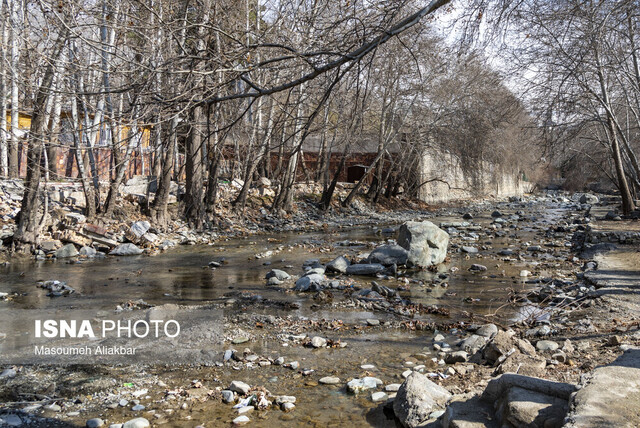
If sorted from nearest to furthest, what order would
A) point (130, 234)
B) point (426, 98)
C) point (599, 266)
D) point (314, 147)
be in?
point (599, 266) < point (130, 234) < point (426, 98) < point (314, 147)

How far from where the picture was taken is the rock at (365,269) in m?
8.47

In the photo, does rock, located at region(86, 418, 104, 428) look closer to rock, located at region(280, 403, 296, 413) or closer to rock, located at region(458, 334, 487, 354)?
rock, located at region(280, 403, 296, 413)

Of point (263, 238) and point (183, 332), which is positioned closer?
point (183, 332)

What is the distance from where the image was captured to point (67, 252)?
1005 centimetres

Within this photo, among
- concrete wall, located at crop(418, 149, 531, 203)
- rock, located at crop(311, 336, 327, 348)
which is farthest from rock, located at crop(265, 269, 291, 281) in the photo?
concrete wall, located at crop(418, 149, 531, 203)

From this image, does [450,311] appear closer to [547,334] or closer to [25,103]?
[547,334]

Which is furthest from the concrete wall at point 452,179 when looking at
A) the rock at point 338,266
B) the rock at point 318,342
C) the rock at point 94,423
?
the rock at point 94,423

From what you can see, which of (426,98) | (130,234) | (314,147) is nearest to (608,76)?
(426,98)

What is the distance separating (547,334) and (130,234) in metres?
9.30

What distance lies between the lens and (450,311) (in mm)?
6270

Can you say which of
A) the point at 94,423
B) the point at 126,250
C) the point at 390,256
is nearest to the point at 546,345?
the point at 94,423

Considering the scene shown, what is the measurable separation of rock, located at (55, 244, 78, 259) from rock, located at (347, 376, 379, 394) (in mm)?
8017

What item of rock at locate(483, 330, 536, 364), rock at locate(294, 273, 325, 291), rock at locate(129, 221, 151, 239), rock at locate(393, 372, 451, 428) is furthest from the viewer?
rock at locate(129, 221, 151, 239)

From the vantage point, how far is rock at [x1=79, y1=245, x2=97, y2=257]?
33.6 ft
